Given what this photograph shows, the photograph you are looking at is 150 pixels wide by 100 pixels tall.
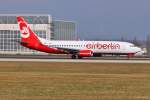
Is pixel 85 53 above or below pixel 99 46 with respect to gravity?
below

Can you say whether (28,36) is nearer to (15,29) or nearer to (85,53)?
(85,53)

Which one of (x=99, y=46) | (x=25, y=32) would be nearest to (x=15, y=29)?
(x=25, y=32)

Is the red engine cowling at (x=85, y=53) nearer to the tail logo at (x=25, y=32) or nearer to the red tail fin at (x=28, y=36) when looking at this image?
the red tail fin at (x=28, y=36)

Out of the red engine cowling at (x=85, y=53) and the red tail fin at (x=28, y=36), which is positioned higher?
the red tail fin at (x=28, y=36)

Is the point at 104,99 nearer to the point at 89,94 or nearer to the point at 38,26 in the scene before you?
the point at 89,94

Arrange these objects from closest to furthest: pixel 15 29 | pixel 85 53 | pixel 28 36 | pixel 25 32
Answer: pixel 85 53
pixel 28 36
pixel 25 32
pixel 15 29

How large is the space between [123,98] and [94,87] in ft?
16.7

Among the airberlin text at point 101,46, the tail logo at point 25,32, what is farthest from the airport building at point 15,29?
the airberlin text at point 101,46

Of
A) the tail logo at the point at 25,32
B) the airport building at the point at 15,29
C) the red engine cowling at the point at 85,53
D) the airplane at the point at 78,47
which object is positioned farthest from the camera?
the airport building at the point at 15,29

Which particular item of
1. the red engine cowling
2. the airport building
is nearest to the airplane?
the red engine cowling

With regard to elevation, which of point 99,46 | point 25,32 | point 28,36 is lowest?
point 99,46

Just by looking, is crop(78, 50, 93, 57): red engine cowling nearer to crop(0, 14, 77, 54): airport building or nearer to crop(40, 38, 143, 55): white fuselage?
crop(40, 38, 143, 55): white fuselage

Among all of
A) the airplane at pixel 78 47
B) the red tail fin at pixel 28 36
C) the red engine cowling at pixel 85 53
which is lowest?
the red engine cowling at pixel 85 53

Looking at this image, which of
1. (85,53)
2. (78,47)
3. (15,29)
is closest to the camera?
(85,53)
